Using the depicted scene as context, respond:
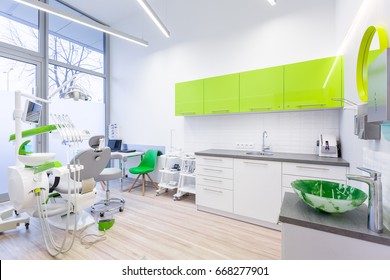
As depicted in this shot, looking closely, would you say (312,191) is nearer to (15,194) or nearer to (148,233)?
(148,233)

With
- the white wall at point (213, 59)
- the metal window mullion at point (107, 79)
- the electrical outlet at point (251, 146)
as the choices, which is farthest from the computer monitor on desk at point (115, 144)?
the electrical outlet at point (251, 146)

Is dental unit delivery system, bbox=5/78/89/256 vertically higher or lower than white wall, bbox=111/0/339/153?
lower

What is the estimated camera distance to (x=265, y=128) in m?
3.08

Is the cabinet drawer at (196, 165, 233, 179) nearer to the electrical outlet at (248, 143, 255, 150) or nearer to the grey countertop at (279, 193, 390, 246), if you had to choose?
the electrical outlet at (248, 143, 255, 150)

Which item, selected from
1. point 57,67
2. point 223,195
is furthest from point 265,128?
point 57,67

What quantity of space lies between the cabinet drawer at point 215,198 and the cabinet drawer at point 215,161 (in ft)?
1.22

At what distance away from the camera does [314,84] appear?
2.39 m

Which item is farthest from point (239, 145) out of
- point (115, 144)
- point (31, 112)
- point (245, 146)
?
point (115, 144)

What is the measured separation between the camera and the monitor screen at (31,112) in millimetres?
2109

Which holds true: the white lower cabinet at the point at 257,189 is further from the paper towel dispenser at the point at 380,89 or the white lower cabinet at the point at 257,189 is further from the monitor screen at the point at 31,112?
the monitor screen at the point at 31,112

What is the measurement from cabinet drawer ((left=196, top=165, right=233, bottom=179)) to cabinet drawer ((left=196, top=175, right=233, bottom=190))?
0.05 meters

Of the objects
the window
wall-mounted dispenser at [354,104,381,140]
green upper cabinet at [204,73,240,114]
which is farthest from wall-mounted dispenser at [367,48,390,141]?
the window

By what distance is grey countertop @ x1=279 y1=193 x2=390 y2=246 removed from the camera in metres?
0.79

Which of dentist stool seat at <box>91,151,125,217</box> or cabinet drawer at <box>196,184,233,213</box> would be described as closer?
cabinet drawer at <box>196,184,233,213</box>
